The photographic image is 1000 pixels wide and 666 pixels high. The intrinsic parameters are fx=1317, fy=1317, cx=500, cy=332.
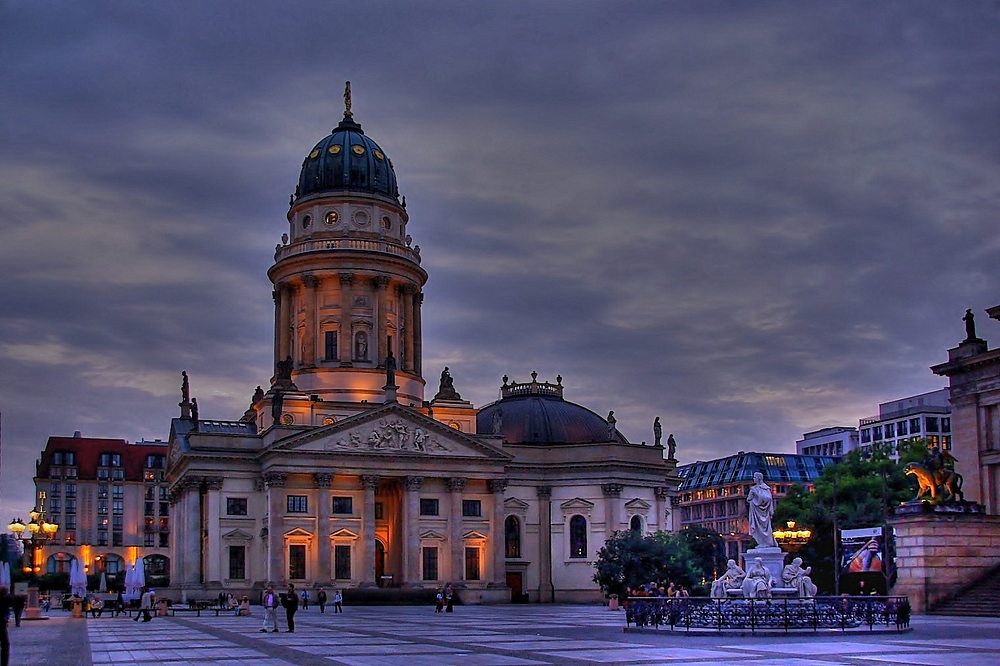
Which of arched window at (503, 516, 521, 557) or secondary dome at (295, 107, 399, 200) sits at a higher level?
secondary dome at (295, 107, 399, 200)

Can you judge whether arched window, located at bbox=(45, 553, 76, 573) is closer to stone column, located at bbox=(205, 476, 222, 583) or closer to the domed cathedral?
the domed cathedral

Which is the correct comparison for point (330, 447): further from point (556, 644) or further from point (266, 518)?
point (556, 644)

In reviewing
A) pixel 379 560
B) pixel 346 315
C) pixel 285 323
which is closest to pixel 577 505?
pixel 379 560

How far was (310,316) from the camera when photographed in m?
101

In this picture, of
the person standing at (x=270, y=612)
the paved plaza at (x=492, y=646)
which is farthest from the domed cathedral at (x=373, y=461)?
the paved plaza at (x=492, y=646)

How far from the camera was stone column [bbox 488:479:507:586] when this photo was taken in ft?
310

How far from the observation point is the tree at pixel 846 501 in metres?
94.8

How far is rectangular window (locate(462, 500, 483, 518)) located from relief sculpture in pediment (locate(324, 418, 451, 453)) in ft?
15.0

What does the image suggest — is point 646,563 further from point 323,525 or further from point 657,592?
point 323,525

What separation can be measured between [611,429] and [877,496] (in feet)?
66.8

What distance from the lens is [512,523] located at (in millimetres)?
99750

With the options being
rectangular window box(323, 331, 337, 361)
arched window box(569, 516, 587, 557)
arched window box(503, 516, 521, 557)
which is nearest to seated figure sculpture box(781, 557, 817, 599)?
arched window box(569, 516, 587, 557)

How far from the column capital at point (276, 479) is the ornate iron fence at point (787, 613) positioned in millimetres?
51638

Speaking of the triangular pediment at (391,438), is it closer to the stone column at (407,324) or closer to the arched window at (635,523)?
the stone column at (407,324)
